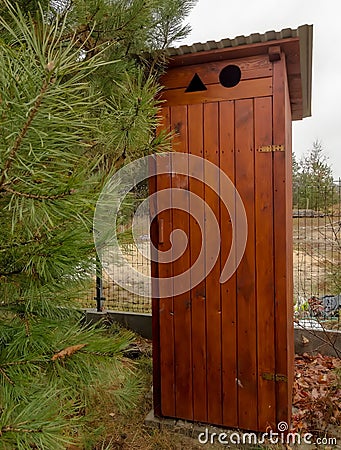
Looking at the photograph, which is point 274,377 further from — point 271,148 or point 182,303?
point 271,148

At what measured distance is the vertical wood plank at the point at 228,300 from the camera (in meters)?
2.37

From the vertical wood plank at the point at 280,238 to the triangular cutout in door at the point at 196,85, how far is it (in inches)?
18.3

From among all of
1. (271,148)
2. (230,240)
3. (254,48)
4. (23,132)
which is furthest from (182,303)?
(23,132)

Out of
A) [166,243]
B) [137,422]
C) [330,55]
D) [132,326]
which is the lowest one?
[137,422]

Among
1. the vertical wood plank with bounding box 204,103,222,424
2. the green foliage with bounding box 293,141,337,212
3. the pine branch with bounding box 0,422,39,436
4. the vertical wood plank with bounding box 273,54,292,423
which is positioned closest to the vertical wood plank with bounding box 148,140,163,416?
the vertical wood plank with bounding box 204,103,222,424

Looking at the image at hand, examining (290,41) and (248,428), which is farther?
(248,428)

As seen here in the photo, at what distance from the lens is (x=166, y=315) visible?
8.37 feet

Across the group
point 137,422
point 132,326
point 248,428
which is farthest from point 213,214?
point 132,326

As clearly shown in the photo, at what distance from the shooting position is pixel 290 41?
2.14 meters

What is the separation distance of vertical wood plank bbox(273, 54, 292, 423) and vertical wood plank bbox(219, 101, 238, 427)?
27 cm

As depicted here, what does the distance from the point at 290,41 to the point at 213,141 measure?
717 millimetres

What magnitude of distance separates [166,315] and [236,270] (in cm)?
59

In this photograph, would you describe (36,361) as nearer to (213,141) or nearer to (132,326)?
(213,141)

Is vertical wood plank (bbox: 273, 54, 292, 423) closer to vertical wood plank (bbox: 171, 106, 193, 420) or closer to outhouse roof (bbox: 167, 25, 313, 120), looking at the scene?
outhouse roof (bbox: 167, 25, 313, 120)
